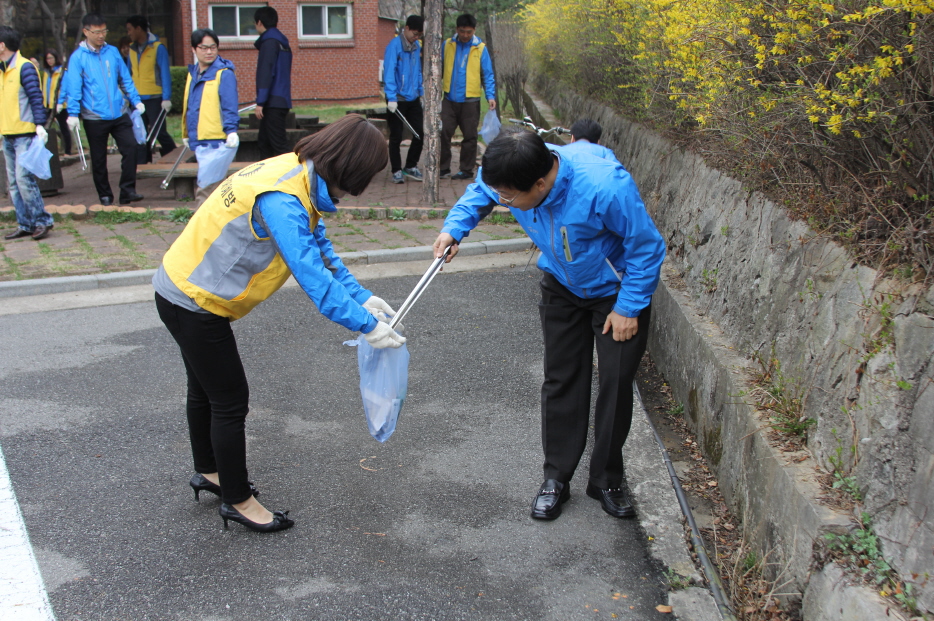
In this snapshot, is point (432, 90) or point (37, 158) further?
point (432, 90)

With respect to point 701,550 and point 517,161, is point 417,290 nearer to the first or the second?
point 517,161

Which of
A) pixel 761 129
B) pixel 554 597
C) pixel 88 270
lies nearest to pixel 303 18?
pixel 88 270

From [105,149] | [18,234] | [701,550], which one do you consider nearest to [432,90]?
[105,149]

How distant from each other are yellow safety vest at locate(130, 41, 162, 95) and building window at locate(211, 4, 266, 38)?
1038cm

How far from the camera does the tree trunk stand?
8664 millimetres

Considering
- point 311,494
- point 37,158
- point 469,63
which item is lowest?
point 311,494

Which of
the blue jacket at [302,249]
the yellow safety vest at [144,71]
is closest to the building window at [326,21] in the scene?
the yellow safety vest at [144,71]

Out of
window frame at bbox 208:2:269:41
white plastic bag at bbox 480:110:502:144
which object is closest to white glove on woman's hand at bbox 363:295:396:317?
white plastic bag at bbox 480:110:502:144

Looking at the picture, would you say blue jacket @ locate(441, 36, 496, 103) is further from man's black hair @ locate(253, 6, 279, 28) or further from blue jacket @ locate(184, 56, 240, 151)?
blue jacket @ locate(184, 56, 240, 151)

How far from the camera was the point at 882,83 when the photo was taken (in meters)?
2.89

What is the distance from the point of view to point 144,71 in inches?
452

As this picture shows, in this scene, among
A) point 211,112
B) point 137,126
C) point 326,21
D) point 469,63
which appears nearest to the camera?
point 211,112

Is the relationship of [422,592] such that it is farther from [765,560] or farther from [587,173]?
[587,173]

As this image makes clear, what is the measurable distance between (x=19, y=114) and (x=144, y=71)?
450cm
